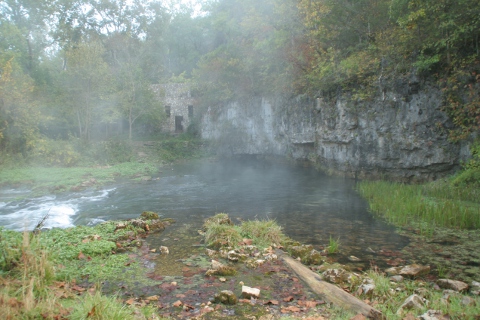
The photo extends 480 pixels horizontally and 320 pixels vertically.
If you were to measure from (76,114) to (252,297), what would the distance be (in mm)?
29424

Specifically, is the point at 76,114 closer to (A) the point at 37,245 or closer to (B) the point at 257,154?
(B) the point at 257,154

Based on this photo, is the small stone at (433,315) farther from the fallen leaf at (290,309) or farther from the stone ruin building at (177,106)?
the stone ruin building at (177,106)

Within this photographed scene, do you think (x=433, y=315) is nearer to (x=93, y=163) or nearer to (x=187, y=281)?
(x=187, y=281)

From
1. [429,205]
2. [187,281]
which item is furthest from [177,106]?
[187,281]

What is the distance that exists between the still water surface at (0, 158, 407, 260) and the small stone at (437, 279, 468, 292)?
6.41 feet

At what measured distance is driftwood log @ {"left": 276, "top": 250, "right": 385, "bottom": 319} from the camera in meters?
4.27

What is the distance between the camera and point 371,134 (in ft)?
57.3

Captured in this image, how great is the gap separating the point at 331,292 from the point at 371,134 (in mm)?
13904

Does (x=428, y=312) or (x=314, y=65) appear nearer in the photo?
(x=428, y=312)

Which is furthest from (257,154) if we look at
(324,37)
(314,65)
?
(324,37)

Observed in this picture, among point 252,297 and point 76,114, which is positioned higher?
point 76,114

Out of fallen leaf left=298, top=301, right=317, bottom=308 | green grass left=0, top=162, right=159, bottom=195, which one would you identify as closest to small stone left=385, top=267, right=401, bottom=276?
fallen leaf left=298, top=301, right=317, bottom=308

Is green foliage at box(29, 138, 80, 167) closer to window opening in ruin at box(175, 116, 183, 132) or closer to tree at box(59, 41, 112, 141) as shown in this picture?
tree at box(59, 41, 112, 141)

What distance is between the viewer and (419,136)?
15188mm
